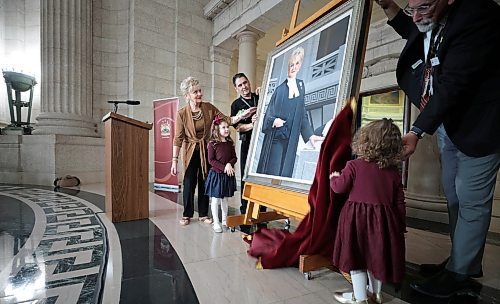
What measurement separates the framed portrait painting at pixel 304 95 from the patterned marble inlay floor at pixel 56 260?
1.10m

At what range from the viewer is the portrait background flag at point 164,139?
15.8ft

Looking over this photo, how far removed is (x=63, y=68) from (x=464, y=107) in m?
6.10

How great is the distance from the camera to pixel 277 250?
1487mm

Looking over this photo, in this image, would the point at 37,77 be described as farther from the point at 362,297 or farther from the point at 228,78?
the point at 362,297

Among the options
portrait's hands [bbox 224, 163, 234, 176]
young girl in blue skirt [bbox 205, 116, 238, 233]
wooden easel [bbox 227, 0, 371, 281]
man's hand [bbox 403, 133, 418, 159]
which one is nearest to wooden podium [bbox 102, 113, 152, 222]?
young girl in blue skirt [bbox 205, 116, 238, 233]

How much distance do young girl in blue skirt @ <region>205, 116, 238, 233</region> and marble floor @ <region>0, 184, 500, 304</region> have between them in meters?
0.29

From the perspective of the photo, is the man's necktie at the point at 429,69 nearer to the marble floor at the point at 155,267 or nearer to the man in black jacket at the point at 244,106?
the marble floor at the point at 155,267

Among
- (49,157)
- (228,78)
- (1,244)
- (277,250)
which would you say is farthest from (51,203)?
(228,78)

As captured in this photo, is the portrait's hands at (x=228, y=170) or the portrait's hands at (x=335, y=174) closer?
the portrait's hands at (x=335, y=174)

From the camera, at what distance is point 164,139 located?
16.4ft

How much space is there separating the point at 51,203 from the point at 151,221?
1607mm

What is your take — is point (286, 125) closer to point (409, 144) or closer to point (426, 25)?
point (409, 144)

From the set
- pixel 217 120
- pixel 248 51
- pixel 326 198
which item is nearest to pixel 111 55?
pixel 248 51

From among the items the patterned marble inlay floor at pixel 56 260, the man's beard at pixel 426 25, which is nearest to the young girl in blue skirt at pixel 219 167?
the patterned marble inlay floor at pixel 56 260
